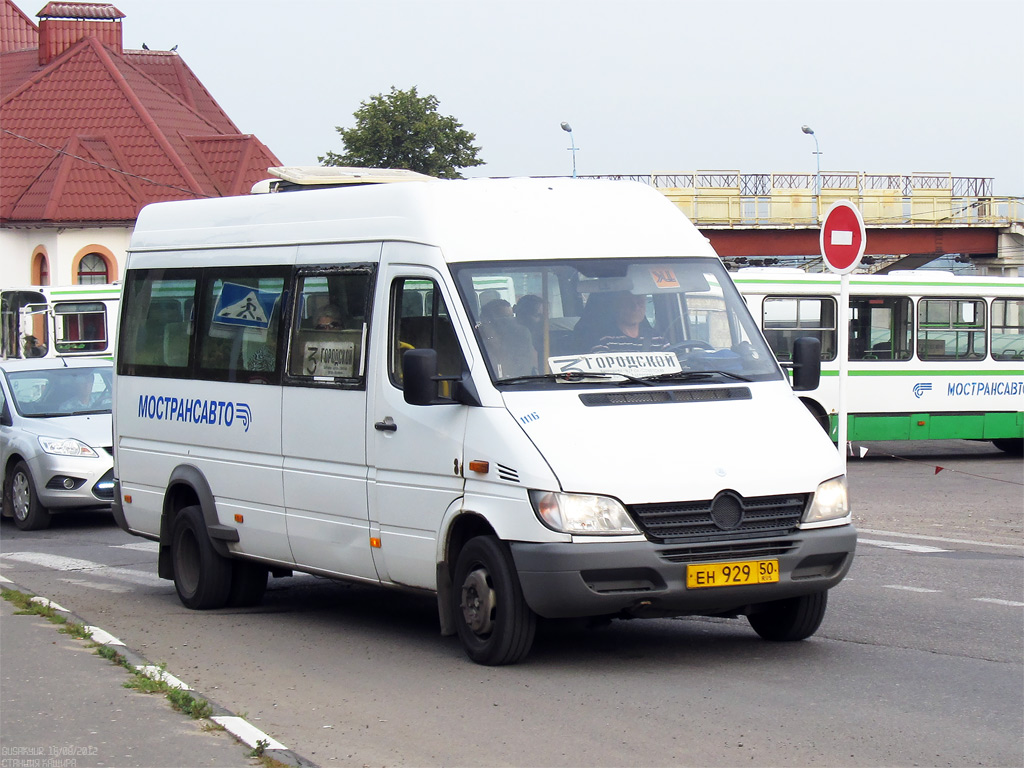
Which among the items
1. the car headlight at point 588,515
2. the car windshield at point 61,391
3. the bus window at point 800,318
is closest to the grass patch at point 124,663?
the car headlight at point 588,515

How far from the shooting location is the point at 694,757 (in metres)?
6.04

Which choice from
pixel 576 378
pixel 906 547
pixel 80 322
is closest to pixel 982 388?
pixel 906 547

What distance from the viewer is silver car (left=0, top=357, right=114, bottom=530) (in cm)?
1648

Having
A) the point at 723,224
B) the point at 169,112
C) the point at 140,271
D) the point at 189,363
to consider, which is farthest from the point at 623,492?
the point at 169,112

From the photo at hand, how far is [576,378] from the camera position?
8031 millimetres

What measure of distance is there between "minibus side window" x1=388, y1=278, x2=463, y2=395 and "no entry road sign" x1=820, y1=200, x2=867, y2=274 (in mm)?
7059

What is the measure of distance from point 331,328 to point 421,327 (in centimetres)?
96

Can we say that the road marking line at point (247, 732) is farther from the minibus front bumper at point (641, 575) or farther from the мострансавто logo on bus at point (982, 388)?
the мострансавто logo on bus at point (982, 388)

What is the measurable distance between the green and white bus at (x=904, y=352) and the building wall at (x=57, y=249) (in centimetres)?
3102

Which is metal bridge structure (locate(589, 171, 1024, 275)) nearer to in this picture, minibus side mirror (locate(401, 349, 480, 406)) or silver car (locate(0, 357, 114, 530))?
silver car (locate(0, 357, 114, 530))

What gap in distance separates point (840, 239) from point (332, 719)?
937 centimetres

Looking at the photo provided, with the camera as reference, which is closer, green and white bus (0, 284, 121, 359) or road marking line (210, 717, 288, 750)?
road marking line (210, 717, 288, 750)

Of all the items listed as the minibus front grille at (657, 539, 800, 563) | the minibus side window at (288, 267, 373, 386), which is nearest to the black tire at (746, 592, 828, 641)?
the minibus front grille at (657, 539, 800, 563)

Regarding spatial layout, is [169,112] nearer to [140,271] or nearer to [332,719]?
[140,271]
